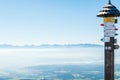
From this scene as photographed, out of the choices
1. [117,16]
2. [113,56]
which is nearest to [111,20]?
[117,16]

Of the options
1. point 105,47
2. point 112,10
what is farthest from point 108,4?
point 105,47

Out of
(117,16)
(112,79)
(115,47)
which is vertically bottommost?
(112,79)

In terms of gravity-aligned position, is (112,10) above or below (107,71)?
above

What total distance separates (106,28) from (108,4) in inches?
31.0

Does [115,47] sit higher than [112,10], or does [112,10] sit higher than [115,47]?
[112,10]

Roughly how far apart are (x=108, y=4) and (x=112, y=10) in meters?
0.27

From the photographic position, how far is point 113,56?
15.6 meters

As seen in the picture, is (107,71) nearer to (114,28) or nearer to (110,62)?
(110,62)

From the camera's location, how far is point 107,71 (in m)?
15.6

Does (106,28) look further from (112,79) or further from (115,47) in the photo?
(112,79)

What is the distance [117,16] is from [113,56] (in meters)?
1.31

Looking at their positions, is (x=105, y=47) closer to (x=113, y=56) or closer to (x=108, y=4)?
(x=113, y=56)

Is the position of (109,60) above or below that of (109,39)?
below

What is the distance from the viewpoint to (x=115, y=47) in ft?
51.2
